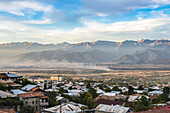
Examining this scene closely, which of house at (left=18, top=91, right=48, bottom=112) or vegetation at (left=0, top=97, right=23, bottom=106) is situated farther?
house at (left=18, top=91, right=48, bottom=112)

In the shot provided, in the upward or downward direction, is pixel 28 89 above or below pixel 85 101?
above

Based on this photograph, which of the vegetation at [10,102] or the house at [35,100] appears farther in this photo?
the house at [35,100]

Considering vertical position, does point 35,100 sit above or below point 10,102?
below

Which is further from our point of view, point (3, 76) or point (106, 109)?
point (3, 76)

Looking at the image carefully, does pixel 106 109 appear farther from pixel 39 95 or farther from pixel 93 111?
pixel 39 95

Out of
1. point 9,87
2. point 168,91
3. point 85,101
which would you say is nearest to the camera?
point 9,87

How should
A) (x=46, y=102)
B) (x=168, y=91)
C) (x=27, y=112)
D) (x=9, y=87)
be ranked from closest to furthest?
(x=27, y=112) → (x=46, y=102) → (x=9, y=87) → (x=168, y=91)

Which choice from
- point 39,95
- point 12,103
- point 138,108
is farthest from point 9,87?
point 138,108

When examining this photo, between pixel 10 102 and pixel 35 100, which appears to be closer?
pixel 10 102
